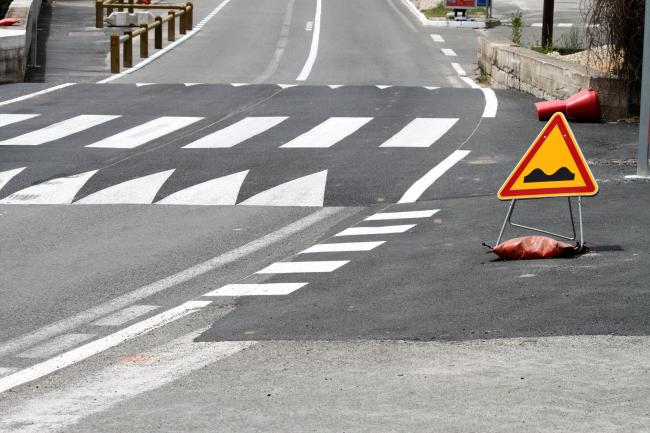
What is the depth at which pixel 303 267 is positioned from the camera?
10102 mm

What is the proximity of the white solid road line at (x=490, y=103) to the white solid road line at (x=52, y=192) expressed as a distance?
7.72 m

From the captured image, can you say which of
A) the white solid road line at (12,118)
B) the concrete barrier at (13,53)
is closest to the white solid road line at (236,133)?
the white solid road line at (12,118)

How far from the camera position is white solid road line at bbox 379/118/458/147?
17141mm

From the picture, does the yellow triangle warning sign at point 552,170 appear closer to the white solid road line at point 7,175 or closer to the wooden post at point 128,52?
the white solid road line at point 7,175

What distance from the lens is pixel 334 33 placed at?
43938 millimetres

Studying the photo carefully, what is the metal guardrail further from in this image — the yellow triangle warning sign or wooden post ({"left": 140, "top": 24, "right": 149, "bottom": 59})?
the yellow triangle warning sign

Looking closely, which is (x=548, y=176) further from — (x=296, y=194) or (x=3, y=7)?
(x=3, y=7)

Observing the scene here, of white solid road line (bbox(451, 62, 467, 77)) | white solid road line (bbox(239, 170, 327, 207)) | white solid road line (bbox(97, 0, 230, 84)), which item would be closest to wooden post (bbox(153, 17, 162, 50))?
white solid road line (bbox(97, 0, 230, 84))

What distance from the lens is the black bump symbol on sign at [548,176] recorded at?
10.3m

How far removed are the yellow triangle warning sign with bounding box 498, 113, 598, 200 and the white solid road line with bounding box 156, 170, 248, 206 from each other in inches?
153

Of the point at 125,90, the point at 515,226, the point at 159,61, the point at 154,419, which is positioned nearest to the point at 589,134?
the point at 515,226

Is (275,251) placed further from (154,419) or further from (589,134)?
(589,134)

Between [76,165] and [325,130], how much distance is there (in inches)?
166

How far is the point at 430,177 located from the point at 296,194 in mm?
1736
